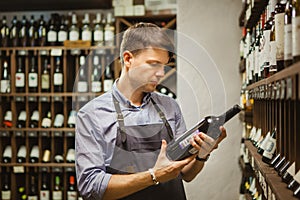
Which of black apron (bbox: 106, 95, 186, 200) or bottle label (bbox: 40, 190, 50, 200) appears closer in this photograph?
black apron (bbox: 106, 95, 186, 200)

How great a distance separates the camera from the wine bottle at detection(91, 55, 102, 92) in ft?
16.8

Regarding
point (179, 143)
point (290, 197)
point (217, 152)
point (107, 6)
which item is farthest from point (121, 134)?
point (107, 6)

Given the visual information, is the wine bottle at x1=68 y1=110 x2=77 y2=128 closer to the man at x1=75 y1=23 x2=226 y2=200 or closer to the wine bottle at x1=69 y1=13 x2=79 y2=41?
the wine bottle at x1=69 y1=13 x2=79 y2=41

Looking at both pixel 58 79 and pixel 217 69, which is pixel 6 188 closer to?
pixel 58 79

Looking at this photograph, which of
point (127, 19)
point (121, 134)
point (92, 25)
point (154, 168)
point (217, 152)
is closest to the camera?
point (154, 168)

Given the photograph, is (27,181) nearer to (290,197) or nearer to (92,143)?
(92,143)

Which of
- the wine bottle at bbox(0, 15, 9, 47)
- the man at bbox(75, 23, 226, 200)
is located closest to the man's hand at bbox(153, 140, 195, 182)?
the man at bbox(75, 23, 226, 200)

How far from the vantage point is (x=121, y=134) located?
2133 millimetres

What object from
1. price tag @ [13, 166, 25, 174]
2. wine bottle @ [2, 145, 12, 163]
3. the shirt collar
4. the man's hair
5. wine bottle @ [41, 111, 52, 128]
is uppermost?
the man's hair

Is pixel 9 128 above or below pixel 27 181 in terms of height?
above

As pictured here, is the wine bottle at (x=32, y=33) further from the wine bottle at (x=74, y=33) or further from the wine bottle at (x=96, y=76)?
the wine bottle at (x=96, y=76)

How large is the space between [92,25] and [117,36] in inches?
20.3

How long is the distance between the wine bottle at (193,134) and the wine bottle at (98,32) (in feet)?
10.6

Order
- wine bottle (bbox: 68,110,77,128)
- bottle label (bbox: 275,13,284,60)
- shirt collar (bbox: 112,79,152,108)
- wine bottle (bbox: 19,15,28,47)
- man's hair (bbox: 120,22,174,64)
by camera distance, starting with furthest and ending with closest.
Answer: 1. wine bottle (bbox: 19,15,28,47)
2. wine bottle (bbox: 68,110,77,128)
3. shirt collar (bbox: 112,79,152,108)
4. man's hair (bbox: 120,22,174,64)
5. bottle label (bbox: 275,13,284,60)
